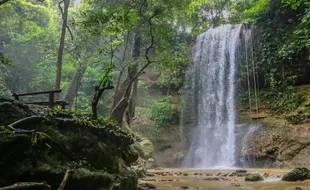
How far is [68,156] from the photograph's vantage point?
454 centimetres

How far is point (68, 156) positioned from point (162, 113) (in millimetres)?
16645

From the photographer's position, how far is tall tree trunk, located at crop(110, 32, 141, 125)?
1175 centimetres

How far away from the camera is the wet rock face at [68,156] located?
383 centimetres

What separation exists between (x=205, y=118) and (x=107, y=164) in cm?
1604

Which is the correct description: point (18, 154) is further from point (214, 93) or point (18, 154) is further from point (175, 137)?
point (214, 93)

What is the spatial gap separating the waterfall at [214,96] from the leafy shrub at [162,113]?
129 centimetres

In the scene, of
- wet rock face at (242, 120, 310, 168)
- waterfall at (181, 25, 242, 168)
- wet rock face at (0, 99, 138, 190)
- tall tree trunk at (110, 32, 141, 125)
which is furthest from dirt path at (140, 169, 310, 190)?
waterfall at (181, 25, 242, 168)

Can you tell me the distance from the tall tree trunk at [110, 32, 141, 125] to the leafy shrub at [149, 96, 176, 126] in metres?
6.88

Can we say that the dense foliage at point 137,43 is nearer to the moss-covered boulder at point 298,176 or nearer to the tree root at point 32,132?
the moss-covered boulder at point 298,176

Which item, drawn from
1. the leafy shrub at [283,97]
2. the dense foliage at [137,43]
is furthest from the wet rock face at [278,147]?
the dense foliage at [137,43]

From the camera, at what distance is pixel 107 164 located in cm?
523

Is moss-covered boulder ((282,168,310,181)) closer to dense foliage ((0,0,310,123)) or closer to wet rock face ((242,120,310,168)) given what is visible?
wet rock face ((242,120,310,168))

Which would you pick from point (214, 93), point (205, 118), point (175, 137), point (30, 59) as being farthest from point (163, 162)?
point (30, 59)

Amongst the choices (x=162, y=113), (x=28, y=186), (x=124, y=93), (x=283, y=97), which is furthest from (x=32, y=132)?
(x=162, y=113)
